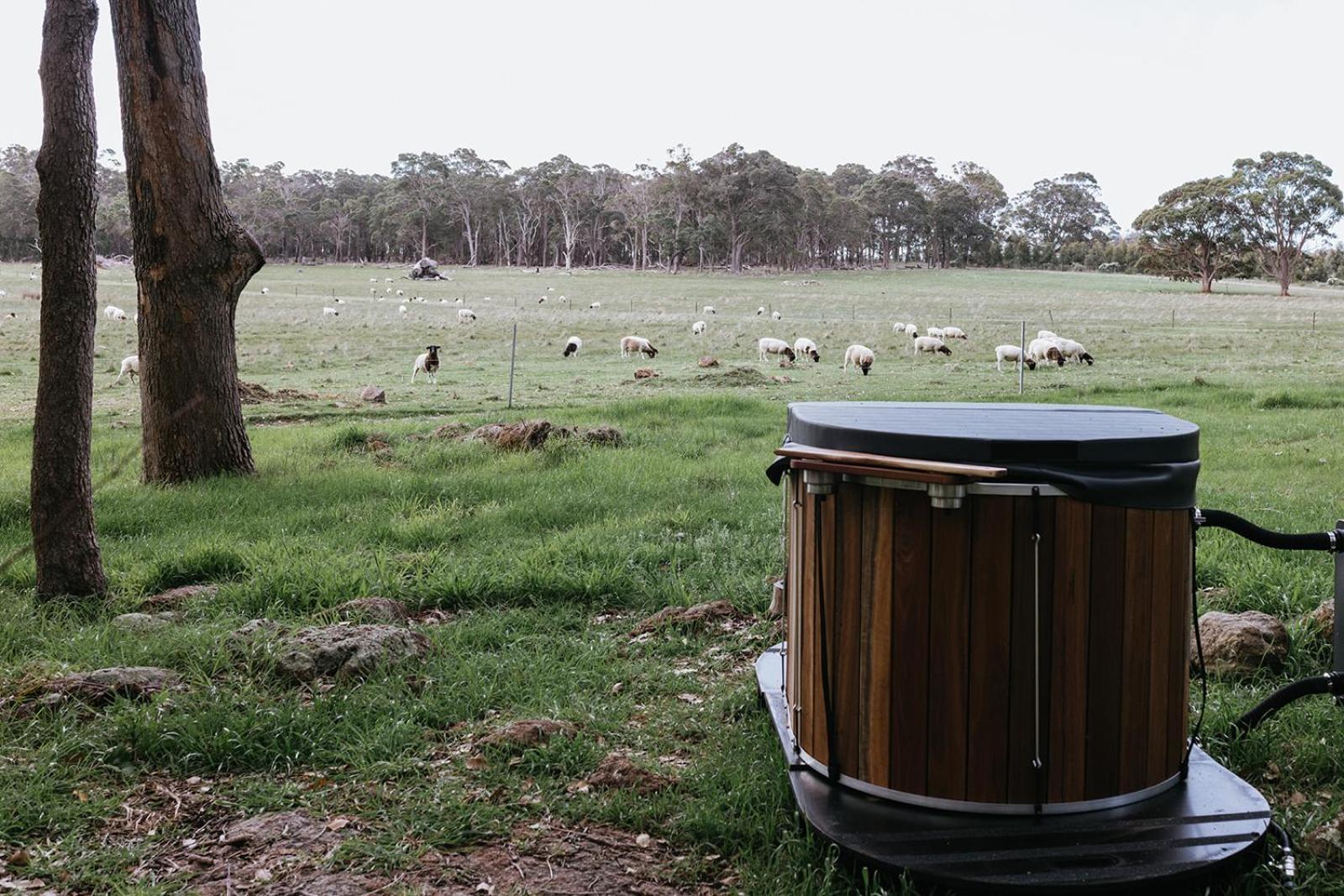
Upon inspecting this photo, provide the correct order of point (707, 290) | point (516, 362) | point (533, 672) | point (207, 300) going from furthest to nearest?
point (707, 290) < point (516, 362) < point (207, 300) < point (533, 672)

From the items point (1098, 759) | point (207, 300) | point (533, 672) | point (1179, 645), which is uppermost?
point (207, 300)

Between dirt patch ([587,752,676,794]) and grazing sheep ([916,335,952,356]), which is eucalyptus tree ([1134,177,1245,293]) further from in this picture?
dirt patch ([587,752,676,794])

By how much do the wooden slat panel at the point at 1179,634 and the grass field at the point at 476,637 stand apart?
0.42m

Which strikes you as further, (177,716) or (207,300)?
(207,300)

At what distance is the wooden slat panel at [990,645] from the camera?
2.90m

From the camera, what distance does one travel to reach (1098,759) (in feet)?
9.92

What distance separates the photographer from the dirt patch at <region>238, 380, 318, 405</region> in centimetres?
1644

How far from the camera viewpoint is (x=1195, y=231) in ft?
203

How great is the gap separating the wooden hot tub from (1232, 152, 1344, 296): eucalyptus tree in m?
66.1

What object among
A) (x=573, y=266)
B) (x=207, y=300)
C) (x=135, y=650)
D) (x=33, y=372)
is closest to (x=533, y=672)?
(x=135, y=650)

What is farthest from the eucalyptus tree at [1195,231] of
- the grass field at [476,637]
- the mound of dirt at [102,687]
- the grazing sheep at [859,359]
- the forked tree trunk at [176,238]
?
the mound of dirt at [102,687]

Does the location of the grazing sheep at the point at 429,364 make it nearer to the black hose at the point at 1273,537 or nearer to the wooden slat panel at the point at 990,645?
the black hose at the point at 1273,537

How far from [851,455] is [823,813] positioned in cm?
106

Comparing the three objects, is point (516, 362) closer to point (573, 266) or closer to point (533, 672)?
point (533, 672)
